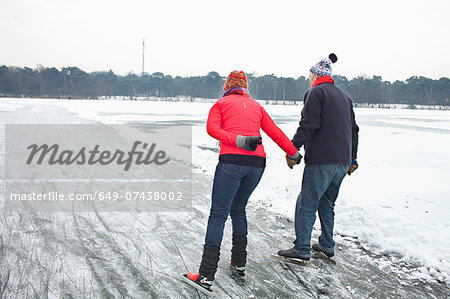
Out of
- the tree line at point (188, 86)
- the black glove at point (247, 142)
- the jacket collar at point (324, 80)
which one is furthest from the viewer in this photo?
the tree line at point (188, 86)

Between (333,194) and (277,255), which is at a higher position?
(333,194)

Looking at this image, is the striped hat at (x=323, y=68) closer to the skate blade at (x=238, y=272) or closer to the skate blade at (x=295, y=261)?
the skate blade at (x=295, y=261)

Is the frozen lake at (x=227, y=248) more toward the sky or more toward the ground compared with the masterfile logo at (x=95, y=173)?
more toward the ground

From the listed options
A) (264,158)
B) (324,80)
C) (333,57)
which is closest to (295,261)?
(264,158)

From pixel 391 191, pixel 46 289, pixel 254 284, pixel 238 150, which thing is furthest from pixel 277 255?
pixel 391 191

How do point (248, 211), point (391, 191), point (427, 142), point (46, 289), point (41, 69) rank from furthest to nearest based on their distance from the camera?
point (41, 69) → point (427, 142) → point (391, 191) → point (248, 211) → point (46, 289)

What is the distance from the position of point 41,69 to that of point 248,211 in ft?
410

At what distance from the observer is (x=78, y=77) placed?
107m

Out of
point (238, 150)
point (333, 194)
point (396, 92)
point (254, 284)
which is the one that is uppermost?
point (396, 92)

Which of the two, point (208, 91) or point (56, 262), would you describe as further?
point (208, 91)

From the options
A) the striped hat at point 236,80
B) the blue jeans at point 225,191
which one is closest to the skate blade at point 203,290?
the blue jeans at point 225,191

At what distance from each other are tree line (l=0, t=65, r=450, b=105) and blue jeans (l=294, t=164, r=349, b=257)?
97256mm

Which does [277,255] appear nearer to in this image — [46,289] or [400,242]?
[400,242]

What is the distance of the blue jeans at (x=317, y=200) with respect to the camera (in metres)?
3.11
